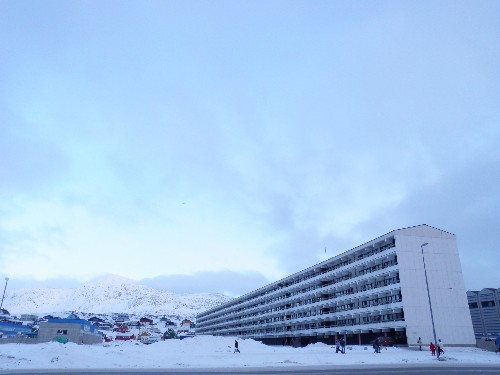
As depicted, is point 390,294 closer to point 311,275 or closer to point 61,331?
point 311,275

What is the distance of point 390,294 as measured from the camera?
63656mm

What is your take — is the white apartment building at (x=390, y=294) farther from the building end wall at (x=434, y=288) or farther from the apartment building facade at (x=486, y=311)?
the apartment building facade at (x=486, y=311)

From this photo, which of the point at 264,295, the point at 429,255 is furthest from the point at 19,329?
the point at 429,255

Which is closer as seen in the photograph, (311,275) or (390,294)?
(390,294)

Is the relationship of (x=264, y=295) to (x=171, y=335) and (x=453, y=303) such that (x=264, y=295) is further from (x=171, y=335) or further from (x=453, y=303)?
(x=453, y=303)

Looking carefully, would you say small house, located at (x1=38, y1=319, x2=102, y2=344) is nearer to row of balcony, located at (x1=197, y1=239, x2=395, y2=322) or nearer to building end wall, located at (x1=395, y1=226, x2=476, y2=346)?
row of balcony, located at (x1=197, y1=239, x2=395, y2=322)

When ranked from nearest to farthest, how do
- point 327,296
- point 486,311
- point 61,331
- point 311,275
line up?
1. point 61,331
2. point 486,311
3. point 327,296
4. point 311,275

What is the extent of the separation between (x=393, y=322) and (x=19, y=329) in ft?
303

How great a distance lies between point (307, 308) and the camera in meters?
Result: 91.2

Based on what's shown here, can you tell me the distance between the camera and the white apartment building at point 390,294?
59.1m

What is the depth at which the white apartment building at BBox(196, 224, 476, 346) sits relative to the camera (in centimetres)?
5909

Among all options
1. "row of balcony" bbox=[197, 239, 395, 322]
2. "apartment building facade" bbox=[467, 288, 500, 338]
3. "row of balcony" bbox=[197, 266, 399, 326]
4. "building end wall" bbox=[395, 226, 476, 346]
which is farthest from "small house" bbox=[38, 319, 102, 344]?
"apartment building facade" bbox=[467, 288, 500, 338]

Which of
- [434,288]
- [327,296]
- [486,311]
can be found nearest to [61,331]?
[327,296]

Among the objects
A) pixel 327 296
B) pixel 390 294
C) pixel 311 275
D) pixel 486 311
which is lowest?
pixel 486 311
